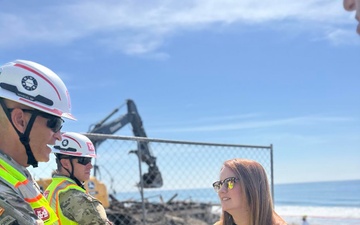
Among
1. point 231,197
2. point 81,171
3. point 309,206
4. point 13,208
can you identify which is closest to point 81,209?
point 81,171

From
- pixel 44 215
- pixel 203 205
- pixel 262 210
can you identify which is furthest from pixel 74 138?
pixel 203 205

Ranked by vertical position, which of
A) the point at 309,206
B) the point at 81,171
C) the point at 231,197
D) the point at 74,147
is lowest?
the point at 309,206

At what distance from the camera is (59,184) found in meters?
3.73

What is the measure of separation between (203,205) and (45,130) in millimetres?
20199

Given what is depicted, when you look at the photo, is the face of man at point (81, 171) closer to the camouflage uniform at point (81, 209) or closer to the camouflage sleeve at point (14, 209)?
the camouflage uniform at point (81, 209)

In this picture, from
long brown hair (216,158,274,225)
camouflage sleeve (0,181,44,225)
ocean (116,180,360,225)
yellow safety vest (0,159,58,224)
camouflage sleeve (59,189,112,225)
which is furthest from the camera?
ocean (116,180,360,225)

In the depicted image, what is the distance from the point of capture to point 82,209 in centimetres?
353

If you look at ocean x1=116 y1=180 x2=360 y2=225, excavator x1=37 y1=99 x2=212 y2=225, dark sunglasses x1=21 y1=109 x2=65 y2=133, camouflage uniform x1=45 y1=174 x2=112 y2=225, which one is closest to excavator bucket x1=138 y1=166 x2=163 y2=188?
ocean x1=116 y1=180 x2=360 y2=225

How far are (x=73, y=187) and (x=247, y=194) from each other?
1.37 m

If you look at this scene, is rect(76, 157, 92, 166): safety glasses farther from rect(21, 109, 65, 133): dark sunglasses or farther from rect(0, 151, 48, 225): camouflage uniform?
rect(0, 151, 48, 225): camouflage uniform

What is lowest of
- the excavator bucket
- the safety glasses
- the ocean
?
the ocean

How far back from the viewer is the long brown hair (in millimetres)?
3281

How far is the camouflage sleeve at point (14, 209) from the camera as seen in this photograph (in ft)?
5.97

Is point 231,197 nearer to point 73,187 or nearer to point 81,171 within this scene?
point 73,187
